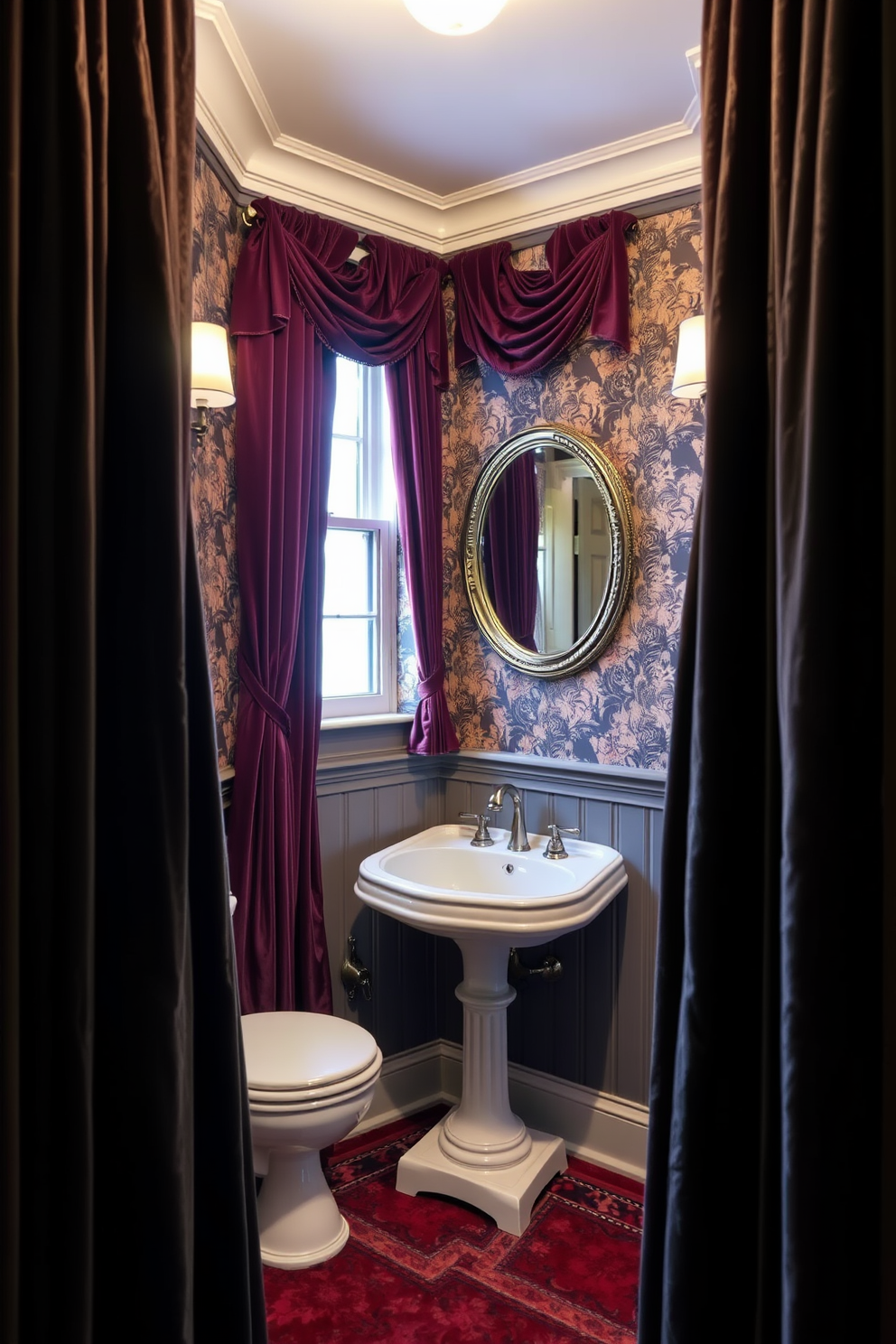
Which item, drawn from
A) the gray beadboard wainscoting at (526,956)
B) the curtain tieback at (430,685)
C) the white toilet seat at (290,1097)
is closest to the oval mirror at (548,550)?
the curtain tieback at (430,685)

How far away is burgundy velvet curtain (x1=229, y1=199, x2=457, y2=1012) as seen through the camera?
2.53 m

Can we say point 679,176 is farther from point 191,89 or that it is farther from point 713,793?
point 713,793

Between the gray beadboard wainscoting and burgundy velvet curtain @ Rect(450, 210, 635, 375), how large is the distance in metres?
1.17

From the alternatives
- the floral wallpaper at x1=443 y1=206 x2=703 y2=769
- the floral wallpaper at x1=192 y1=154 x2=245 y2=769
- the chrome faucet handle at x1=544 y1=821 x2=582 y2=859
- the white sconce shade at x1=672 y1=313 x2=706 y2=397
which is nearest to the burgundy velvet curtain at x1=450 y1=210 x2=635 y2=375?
the floral wallpaper at x1=443 y1=206 x2=703 y2=769

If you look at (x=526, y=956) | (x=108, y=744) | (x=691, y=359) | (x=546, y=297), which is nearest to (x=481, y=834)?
(x=526, y=956)

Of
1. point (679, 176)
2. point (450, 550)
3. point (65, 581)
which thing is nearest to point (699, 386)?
point (679, 176)

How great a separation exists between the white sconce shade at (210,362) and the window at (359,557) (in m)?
0.82

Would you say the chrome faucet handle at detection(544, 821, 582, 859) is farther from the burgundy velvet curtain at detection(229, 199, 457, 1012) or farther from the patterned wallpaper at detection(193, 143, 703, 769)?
the burgundy velvet curtain at detection(229, 199, 457, 1012)

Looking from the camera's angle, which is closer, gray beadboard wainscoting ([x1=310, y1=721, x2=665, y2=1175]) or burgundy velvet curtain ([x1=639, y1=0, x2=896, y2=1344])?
burgundy velvet curtain ([x1=639, y1=0, x2=896, y2=1344])

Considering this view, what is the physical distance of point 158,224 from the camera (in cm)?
105

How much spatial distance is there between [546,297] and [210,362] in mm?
1111

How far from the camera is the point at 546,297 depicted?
9.07 ft

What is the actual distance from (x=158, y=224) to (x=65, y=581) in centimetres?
41

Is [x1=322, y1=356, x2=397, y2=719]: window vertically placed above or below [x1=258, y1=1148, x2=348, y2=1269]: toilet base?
Result: above
